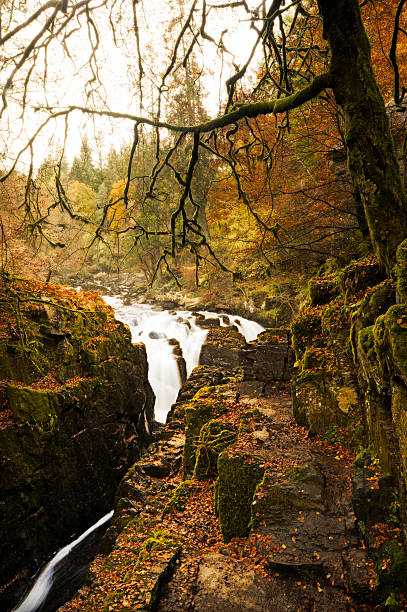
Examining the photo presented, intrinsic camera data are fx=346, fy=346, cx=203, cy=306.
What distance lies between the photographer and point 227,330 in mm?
16594

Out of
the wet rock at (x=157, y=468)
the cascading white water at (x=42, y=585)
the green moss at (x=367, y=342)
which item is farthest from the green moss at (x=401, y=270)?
the cascading white water at (x=42, y=585)

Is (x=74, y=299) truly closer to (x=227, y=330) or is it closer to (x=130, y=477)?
(x=130, y=477)

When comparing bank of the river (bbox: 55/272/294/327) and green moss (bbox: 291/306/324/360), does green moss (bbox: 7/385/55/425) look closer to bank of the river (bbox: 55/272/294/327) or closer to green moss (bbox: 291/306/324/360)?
bank of the river (bbox: 55/272/294/327)

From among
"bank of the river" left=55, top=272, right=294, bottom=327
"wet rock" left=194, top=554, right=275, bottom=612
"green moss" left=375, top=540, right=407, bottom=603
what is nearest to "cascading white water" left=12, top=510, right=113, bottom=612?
"wet rock" left=194, top=554, right=275, bottom=612

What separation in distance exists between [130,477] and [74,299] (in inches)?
188

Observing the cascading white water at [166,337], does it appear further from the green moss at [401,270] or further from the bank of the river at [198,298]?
the green moss at [401,270]

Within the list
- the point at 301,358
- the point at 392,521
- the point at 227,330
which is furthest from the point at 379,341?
the point at 227,330

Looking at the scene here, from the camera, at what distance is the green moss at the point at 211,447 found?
5824 mm

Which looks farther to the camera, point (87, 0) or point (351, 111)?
point (351, 111)

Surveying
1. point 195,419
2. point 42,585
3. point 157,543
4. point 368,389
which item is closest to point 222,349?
point 195,419

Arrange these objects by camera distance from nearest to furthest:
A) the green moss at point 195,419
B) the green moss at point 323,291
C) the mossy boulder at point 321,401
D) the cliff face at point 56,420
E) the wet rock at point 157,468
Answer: the mossy boulder at point 321,401 → the cliff face at point 56,420 → the green moss at point 195,419 → the green moss at point 323,291 → the wet rock at point 157,468

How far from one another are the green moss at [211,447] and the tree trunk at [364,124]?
394 centimetres

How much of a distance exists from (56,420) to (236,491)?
417 centimetres

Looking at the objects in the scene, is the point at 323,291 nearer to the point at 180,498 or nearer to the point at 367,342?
the point at 367,342
